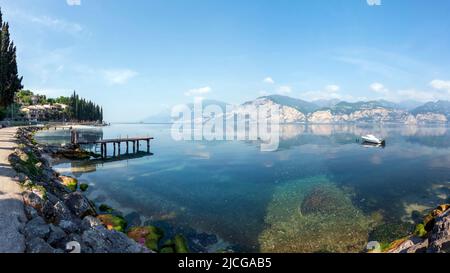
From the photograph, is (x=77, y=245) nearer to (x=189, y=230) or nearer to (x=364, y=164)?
(x=189, y=230)

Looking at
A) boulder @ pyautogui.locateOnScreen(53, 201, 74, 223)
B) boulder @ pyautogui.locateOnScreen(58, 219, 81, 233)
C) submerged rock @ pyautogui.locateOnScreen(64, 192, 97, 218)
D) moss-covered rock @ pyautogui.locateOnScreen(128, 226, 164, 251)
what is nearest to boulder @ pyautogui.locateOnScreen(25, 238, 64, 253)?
boulder @ pyautogui.locateOnScreen(58, 219, 81, 233)

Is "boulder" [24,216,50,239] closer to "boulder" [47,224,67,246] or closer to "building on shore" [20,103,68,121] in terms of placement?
"boulder" [47,224,67,246]

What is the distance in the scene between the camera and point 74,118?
158 meters

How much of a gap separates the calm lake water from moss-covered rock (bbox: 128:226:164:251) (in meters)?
1.58

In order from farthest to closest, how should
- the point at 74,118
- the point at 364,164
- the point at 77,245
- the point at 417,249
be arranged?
1. the point at 74,118
2. the point at 364,164
3. the point at 417,249
4. the point at 77,245

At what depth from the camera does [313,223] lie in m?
22.4

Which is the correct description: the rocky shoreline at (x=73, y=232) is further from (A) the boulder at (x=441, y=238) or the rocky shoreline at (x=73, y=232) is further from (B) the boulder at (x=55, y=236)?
(A) the boulder at (x=441, y=238)

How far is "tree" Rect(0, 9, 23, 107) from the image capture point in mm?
54000

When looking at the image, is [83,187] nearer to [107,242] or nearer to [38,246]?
[107,242]

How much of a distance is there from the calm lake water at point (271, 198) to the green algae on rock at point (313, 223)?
78 millimetres

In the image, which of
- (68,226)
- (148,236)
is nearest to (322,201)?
(148,236)
